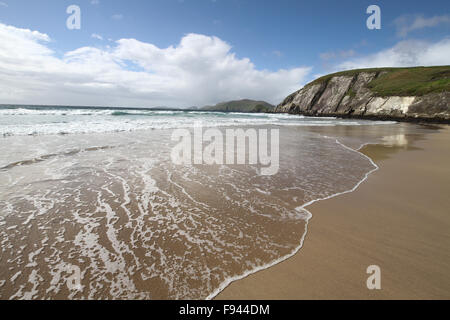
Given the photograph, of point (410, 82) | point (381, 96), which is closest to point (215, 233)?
point (381, 96)

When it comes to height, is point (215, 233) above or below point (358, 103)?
below

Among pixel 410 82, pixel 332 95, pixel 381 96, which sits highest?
pixel 332 95

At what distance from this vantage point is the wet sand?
83.0 inches

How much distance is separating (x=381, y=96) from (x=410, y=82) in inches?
341

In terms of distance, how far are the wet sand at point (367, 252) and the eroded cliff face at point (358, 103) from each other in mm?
44721

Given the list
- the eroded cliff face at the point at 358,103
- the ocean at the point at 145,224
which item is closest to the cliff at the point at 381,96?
the eroded cliff face at the point at 358,103

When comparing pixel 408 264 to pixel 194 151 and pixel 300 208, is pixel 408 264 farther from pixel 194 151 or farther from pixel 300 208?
pixel 194 151

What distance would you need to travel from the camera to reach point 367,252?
2686 mm

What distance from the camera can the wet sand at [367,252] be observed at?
6.91 ft

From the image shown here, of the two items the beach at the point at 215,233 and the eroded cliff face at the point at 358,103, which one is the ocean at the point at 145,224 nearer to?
the beach at the point at 215,233

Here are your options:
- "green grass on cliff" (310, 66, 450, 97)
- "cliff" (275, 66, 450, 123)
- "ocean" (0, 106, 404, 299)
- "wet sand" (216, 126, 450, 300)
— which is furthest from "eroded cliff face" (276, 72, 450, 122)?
"ocean" (0, 106, 404, 299)

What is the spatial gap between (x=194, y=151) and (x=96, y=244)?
6.43m

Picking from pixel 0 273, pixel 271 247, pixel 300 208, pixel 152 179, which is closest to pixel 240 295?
pixel 271 247

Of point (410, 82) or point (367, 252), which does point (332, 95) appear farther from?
point (367, 252)
